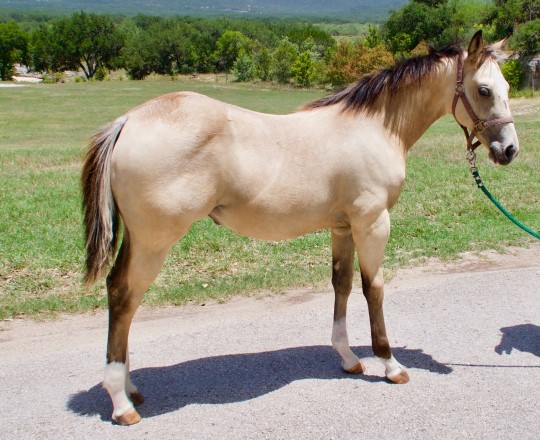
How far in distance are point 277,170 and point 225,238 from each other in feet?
11.8

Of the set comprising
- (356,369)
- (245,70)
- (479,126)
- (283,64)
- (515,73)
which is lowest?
(245,70)

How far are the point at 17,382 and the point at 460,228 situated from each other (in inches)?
232

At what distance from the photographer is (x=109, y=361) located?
12.7 feet

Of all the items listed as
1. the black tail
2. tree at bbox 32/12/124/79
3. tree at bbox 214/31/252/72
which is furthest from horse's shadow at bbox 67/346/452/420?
tree at bbox 32/12/124/79

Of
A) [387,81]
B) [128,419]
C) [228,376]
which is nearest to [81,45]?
[387,81]

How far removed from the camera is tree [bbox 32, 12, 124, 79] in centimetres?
8556

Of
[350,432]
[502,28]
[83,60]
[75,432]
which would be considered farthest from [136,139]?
[83,60]

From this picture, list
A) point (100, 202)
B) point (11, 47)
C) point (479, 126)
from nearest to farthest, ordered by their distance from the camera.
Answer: point (100, 202), point (479, 126), point (11, 47)

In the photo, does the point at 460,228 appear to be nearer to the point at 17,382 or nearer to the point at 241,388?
the point at 241,388

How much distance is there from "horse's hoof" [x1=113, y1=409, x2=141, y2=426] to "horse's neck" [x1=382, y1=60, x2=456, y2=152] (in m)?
2.54

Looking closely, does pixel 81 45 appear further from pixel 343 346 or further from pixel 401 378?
pixel 401 378

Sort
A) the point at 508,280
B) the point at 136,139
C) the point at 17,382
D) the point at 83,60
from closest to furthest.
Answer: the point at 136,139 → the point at 17,382 → the point at 508,280 → the point at 83,60

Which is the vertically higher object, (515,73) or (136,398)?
(136,398)

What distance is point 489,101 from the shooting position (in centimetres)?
421
